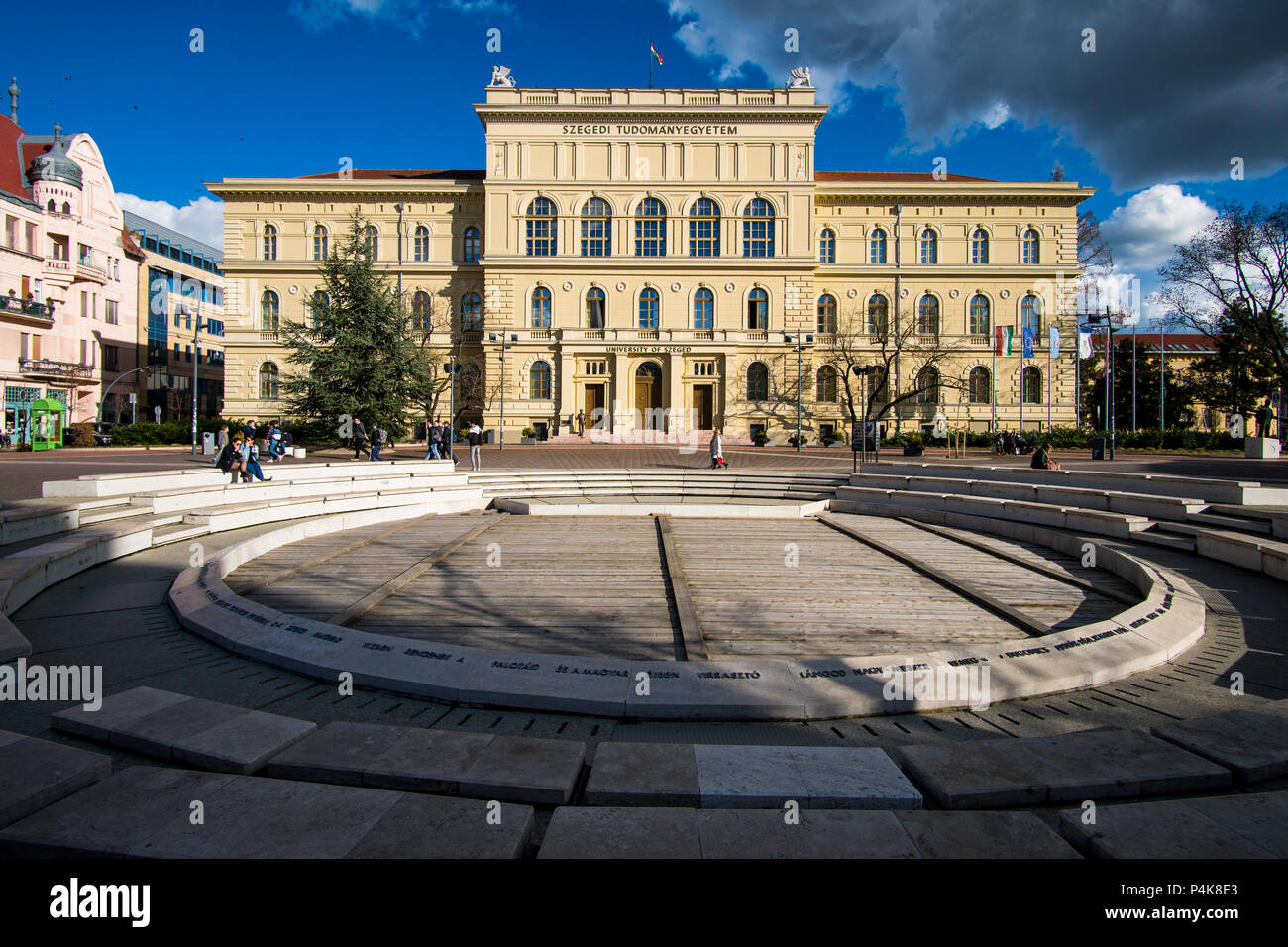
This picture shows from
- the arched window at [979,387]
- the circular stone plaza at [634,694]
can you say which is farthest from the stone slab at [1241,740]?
the arched window at [979,387]

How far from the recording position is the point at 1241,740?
12.2 ft

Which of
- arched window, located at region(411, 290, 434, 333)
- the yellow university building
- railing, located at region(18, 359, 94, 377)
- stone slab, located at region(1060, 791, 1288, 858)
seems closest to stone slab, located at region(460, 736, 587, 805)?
stone slab, located at region(1060, 791, 1288, 858)

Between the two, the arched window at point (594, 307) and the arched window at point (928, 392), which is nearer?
the arched window at point (594, 307)

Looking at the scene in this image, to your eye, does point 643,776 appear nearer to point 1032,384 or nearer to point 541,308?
point 541,308

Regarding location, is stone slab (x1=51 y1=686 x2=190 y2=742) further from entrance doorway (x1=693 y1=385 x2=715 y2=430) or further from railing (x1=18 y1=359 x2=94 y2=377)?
railing (x1=18 y1=359 x2=94 y2=377)

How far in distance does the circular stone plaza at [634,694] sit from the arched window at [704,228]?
136 ft

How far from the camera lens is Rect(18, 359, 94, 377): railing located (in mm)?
45156

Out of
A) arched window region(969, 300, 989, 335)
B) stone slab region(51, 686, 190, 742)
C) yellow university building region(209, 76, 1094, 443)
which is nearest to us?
stone slab region(51, 686, 190, 742)

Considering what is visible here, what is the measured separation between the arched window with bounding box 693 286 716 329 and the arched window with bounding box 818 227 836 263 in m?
9.92

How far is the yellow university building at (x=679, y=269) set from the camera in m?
47.7

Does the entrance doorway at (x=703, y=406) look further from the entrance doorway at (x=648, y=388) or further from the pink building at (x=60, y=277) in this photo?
the pink building at (x=60, y=277)

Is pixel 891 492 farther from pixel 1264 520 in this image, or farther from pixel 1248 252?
pixel 1248 252

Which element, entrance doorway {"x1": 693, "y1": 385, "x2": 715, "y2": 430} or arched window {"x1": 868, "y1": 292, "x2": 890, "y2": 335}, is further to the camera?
arched window {"x1": 868, "y1": 292, "x2": 890, "y2": 335}

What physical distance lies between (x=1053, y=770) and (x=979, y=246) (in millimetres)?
56833
